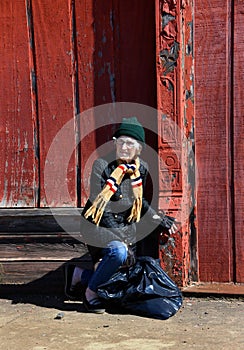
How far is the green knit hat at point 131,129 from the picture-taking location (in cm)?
440

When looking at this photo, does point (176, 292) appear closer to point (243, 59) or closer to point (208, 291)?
point (208, 291)

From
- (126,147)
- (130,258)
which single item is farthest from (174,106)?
(130,258)

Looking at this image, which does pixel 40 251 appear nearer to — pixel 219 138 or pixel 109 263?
pixel 109 263

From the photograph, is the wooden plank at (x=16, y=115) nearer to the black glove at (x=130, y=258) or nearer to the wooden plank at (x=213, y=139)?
the black glove at (x=130, y=258)

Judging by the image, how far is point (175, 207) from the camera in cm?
457

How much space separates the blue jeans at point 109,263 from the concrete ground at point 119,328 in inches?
9.1

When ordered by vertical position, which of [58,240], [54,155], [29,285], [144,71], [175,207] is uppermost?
[144,71]

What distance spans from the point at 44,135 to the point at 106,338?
1.80 metres

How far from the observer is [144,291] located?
14.0ft

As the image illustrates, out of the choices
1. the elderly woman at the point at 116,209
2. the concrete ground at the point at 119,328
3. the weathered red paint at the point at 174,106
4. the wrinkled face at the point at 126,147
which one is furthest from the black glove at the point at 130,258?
the wrinkled face at the point at 126,147

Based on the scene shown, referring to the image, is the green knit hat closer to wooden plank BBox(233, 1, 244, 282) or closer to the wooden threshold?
wooden plank BBox(233, 1, 244, 282)

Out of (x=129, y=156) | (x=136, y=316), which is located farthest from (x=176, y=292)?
(x=129, y=156)

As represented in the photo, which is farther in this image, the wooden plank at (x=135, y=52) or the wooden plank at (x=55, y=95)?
the wooden plank at (x=55, y=95)

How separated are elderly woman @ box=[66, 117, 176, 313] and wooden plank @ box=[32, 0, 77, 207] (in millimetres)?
546
